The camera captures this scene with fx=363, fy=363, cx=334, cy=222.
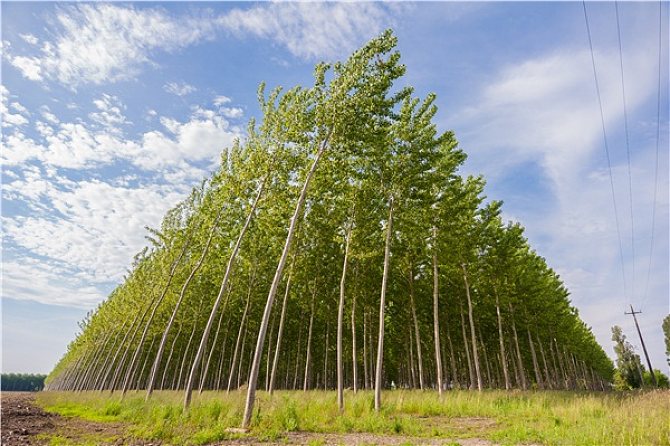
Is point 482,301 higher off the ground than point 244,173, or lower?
lower

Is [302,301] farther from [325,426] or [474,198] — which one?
[325,426]

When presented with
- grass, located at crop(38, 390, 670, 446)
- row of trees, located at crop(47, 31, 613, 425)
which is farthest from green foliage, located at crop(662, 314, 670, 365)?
grass, located at crop(38, 390, 670, 446)

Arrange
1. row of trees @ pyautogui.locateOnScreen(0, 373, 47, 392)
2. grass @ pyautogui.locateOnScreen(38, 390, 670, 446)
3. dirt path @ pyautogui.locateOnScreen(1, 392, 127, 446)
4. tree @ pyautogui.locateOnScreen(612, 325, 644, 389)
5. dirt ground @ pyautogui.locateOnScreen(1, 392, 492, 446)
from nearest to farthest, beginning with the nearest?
grass @ pyautogui.locateOnScreen(38, 390, 670, 446), dirt ground @ pyautogui.locateOnScreen(1, 392, 492, 446), dirt path @ pyautogui.locateOnScreen(1, 392, 127, 446), tree @ pyautogui.locateOnScreen(612, 325, 644, 389), row of trees @ pyautogui.locateOnScreen(0, 373, 47, 392)

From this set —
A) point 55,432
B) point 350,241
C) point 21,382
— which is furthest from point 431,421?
point 21,382

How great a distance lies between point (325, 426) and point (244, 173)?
41.8 ft

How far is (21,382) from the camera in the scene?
18150cm

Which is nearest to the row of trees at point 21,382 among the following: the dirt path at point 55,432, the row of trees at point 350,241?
the row of trees at point 350,241

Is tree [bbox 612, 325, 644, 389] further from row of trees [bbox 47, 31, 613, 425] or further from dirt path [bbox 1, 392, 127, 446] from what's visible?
dirt path [bbox 1, 392, 127, 446]

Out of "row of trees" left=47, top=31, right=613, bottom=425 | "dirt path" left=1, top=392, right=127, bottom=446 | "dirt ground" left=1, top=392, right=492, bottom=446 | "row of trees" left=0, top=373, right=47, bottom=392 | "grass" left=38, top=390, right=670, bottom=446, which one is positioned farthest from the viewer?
"row of trees" left=0, top=373, right=47, bottom=392

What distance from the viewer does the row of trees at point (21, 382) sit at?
170 metres

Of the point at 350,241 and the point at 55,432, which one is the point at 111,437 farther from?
the point at 350,241

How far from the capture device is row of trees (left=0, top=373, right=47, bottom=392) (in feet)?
558

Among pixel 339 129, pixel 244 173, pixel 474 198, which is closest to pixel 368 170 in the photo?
pixel 339 129

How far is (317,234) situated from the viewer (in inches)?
947
